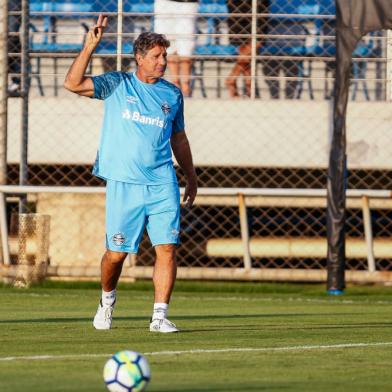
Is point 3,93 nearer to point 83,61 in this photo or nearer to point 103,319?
point 83,61

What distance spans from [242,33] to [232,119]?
1.46 metres

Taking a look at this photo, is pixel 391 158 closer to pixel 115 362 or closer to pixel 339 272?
pixel 339 272

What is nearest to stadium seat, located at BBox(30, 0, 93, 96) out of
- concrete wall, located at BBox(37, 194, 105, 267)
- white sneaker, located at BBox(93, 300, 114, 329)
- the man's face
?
concrete wall, located at BBox(37, 194, 105, 267)

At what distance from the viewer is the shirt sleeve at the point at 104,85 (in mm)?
8508

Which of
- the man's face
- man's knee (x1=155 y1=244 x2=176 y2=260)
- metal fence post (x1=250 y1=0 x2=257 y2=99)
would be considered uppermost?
metal fence post (x1=250 y1=0 x2=257 y2=99)

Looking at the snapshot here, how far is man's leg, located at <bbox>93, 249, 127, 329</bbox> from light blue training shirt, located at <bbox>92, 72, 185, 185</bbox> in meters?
0.50

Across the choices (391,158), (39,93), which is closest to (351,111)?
(391,158)

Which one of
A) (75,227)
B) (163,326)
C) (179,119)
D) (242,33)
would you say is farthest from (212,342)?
(242,33)

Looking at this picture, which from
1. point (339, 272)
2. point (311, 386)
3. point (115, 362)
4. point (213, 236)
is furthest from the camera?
point (213, 236)

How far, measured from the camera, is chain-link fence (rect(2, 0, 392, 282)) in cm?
1462

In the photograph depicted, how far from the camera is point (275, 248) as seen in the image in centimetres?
1483

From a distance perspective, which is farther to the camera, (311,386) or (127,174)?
(127,174)

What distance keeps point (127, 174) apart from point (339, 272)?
514cm

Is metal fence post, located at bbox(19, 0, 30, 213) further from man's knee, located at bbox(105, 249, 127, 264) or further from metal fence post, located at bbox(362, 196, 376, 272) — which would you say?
man's knee, located at bbox(105, 249, 127, 264)
